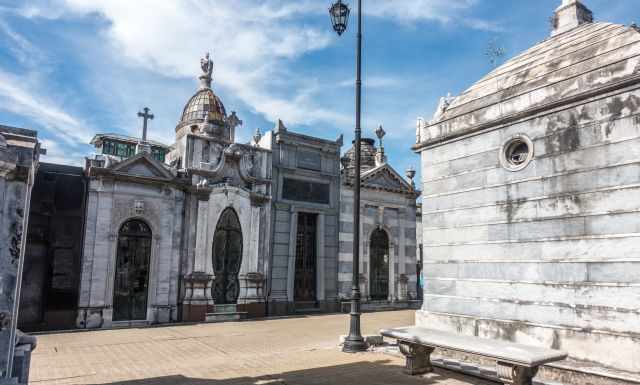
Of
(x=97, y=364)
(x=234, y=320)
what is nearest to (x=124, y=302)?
(x=234, y=320)

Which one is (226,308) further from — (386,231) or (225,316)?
(386,231)

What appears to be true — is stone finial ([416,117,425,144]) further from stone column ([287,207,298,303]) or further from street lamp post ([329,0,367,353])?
stone column ([287,207,298,303])

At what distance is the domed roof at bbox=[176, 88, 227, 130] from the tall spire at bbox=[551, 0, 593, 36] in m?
15.9

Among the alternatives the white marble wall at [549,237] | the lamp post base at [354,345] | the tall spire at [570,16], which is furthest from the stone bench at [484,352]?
the tall spire at [570,16]

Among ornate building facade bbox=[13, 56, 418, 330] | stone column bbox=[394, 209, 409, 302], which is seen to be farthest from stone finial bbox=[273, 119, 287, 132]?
stone column bbox=[394, 209, 409, 302]

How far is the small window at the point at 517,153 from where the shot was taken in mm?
8031

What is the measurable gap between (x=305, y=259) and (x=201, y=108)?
1005 centimetres

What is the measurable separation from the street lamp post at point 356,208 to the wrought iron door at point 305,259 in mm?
7303

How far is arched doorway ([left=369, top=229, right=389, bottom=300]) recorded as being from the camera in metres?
19.8

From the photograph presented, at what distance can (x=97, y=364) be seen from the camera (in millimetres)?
8766

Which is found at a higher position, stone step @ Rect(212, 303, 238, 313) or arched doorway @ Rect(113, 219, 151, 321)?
arched doorway @ Rect(113, 219, 151, 321)

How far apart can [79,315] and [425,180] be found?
10.8 m

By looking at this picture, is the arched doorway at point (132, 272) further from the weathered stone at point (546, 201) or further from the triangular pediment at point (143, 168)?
the weathered stone at point (546, 201)

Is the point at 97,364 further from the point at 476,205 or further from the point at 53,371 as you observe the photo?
the point at 476,205
